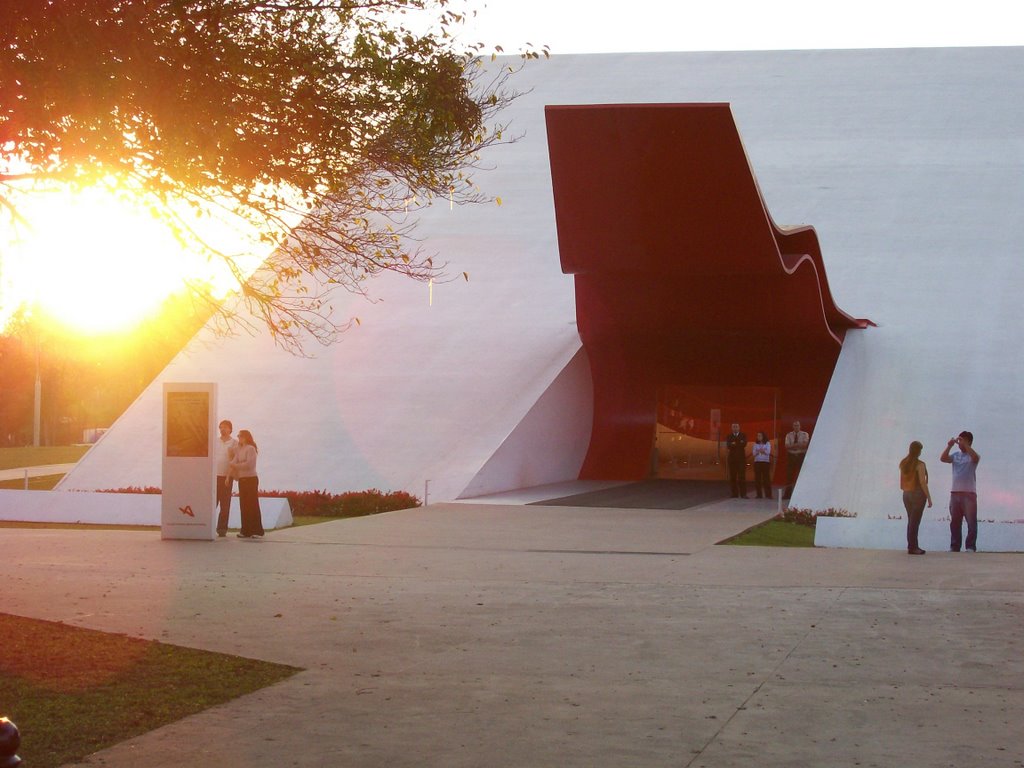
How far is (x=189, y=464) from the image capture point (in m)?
15.6

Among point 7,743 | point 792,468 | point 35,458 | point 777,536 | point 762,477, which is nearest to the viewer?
point 7,743

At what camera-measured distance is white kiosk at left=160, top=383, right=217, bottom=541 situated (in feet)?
51.1

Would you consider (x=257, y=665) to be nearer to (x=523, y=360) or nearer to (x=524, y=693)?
(x=524, y=693)

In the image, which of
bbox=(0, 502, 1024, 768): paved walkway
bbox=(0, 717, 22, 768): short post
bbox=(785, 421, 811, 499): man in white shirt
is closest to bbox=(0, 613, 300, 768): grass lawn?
bbox=(0, 502, 1024, 768): paved walkway

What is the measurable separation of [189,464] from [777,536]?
7444mm

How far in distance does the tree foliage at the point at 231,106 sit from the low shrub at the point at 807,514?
33.2 feet

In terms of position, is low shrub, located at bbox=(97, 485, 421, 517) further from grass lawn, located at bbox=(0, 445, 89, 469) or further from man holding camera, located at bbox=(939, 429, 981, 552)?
grass lawn, located at bbox=(0, 445, 89, 469)

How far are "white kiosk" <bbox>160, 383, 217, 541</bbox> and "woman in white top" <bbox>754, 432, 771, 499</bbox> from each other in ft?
36.9

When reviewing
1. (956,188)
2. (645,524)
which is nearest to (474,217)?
(956,188)

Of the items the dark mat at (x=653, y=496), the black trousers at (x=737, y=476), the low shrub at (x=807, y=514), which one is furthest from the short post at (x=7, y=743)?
the black trousers at (x=737, y=476)

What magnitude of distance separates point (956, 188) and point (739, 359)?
6.90 m

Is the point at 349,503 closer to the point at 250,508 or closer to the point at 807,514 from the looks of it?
the point at 250,508

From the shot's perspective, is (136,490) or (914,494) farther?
(136,490)

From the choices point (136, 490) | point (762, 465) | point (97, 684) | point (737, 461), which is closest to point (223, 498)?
point (136, 490)
